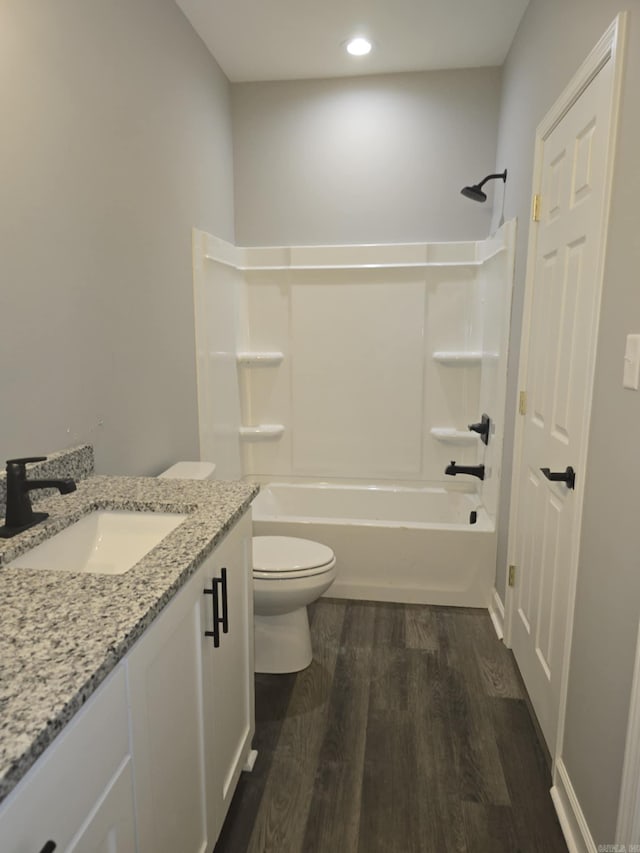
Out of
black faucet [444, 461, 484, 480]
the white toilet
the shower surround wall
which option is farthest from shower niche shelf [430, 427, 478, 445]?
the white toilet

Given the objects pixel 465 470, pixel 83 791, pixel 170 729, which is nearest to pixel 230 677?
pixel 170 729

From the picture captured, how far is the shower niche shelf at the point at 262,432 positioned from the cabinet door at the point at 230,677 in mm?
1830

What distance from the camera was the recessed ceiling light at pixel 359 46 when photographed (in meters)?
2.67

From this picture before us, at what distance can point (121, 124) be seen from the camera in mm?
1932

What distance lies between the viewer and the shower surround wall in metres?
3.20

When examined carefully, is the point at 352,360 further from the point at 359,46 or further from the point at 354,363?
the point at 359,46

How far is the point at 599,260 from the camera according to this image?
4.58 feet

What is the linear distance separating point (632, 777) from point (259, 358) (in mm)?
2704

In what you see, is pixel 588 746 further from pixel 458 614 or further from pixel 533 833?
pixel 458 614

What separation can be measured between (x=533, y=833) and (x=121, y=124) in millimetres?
2572

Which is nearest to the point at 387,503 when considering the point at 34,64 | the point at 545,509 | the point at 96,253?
the point at 545,509

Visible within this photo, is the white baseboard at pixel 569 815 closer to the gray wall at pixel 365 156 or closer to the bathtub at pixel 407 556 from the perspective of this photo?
the bathtub at pixel 407 556

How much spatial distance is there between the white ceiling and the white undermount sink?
222cm

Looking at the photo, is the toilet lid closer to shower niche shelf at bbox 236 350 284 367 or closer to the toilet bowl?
the toilet bowl
